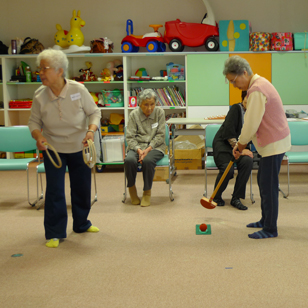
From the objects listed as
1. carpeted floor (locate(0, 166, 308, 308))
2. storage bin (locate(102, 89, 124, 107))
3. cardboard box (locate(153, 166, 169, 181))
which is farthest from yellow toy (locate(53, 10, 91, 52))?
carpeted floor (locate(0, 166, 308, 308))

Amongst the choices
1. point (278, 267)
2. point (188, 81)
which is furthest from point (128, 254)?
point (188, 81)

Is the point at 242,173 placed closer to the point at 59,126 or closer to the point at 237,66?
the point at 237,66

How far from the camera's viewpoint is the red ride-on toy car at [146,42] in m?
6.08

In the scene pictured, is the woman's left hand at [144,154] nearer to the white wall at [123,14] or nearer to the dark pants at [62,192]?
the dark pants at [62,192]

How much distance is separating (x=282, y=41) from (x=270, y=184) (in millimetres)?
3757

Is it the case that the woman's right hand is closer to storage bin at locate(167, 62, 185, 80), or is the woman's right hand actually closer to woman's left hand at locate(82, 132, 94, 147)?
woman's left hand at locate(82, 132, 94, 147)

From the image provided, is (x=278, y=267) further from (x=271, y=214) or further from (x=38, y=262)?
(x=38, y=262)

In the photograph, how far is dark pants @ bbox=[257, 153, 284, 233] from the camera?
2.87m

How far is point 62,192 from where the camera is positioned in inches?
116

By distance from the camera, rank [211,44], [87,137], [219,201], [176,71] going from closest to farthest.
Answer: [87,137] < [219,201] < [211,44] < [176,71]

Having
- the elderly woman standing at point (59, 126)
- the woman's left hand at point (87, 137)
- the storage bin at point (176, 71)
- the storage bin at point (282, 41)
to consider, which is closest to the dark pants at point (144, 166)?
the elderly woman standing at point (59, 126)

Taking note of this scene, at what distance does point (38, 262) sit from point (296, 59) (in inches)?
193

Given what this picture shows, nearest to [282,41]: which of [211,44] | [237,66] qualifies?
[211,44]

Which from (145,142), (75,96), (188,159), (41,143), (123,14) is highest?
(123,14)
